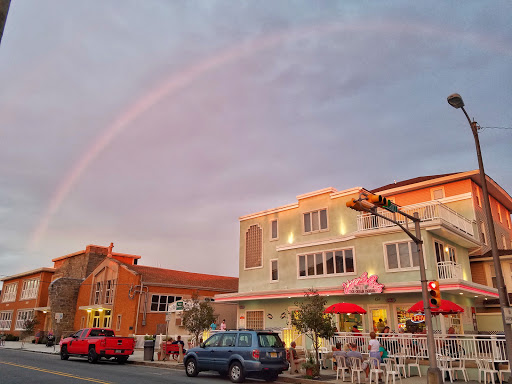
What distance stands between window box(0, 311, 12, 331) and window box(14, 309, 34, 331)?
264 cm

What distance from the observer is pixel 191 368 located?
52.3ft

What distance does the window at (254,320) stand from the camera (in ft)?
92.6

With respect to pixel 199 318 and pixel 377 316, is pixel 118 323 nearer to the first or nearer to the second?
pixel 199 318

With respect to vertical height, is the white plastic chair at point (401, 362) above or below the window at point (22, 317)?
below

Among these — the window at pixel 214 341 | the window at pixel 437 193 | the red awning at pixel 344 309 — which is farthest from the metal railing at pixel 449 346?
the window at pixel 437 193

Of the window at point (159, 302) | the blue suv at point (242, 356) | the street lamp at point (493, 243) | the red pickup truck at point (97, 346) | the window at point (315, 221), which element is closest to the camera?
the street lamp at point (493, 243)

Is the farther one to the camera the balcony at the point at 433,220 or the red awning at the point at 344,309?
the balcony at the point at 433,220

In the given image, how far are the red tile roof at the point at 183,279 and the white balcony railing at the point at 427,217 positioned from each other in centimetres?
2202

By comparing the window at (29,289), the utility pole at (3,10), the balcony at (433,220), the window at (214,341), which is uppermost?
the balcony at (433,220)

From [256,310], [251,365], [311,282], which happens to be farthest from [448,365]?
[256,310]

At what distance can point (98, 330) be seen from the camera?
23.4 metres

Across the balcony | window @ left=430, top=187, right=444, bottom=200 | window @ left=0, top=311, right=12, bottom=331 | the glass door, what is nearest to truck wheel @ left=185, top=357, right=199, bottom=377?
the glass door

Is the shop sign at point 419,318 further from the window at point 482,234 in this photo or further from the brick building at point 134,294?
the brick building at point 134,294

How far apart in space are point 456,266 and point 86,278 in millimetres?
40229
